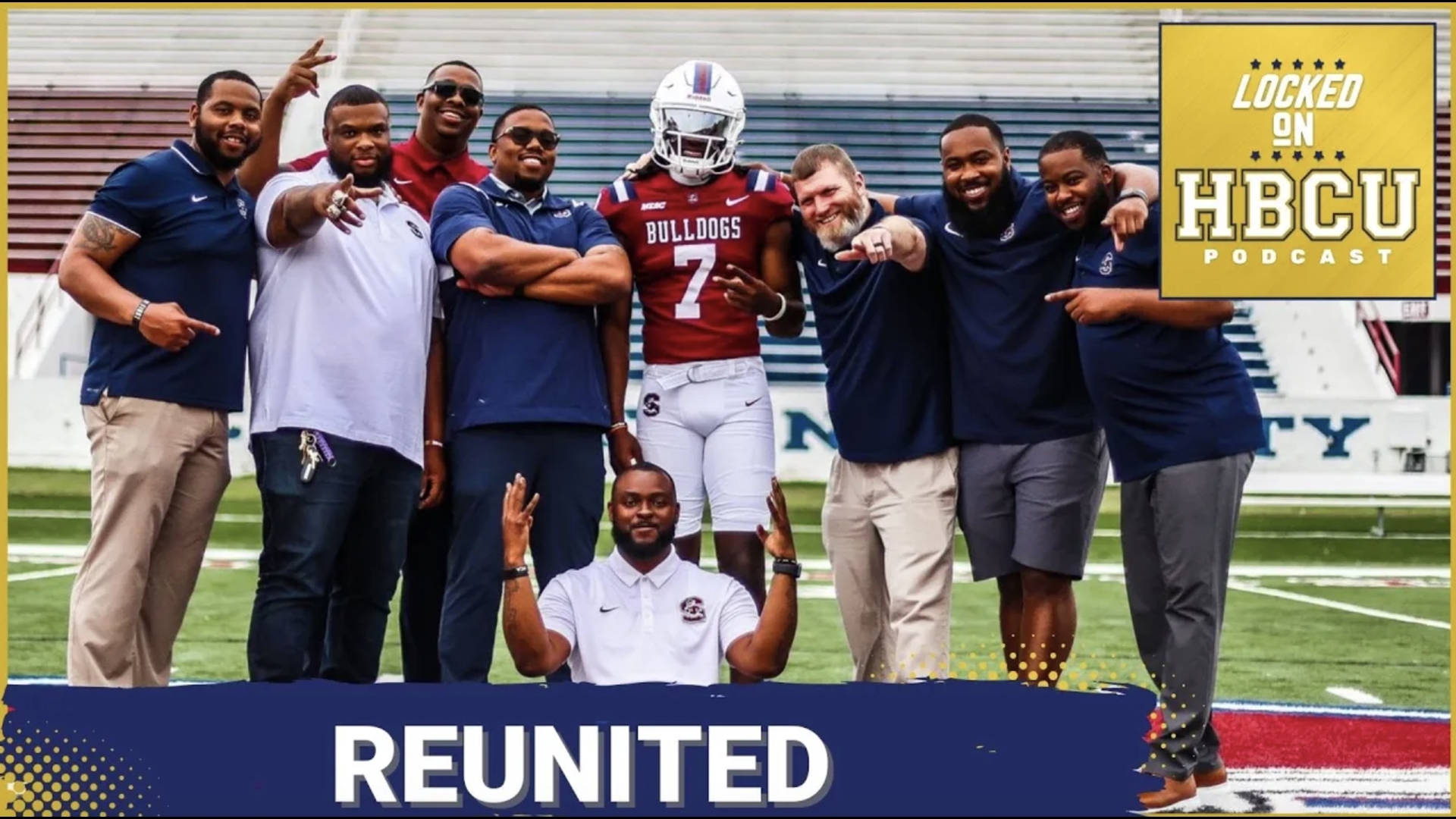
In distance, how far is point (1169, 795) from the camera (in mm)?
4672

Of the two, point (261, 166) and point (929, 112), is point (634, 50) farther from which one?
point (261, 166)

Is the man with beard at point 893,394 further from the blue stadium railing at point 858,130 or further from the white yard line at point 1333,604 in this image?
the blue stadium railing at point 858,130

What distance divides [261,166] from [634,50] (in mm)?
16294

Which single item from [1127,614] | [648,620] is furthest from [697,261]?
[1127,614]

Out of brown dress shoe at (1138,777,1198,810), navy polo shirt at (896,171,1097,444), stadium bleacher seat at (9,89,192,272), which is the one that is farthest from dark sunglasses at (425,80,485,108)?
stadium bleacher seat at (9,89,192,272)

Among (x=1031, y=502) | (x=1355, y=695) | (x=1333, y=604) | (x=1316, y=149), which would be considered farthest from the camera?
(x=1333, y=604)

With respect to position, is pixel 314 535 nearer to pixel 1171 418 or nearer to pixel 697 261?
pixel 697 261

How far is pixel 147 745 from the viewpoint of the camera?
4164 millimetres

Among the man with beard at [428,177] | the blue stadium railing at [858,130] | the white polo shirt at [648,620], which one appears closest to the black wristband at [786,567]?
the white polo shirt at [648,620]

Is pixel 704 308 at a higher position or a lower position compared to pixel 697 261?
lower

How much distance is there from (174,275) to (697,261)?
147cm

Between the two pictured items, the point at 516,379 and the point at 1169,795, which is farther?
the point at 516,379

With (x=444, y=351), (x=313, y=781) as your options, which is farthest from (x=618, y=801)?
(x=444, y=351)

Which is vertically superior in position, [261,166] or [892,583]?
[261,166]
